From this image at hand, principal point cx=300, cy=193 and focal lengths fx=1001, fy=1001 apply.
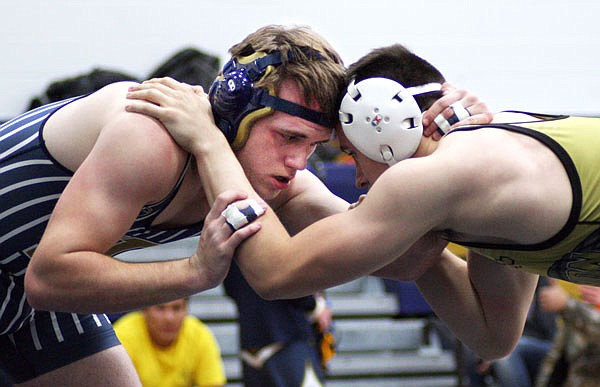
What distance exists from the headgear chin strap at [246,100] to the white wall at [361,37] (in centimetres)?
374

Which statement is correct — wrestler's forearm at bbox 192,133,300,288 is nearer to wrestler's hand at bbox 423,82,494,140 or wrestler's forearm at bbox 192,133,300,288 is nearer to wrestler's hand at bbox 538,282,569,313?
wrestler's hand at bbox 423,82,494,140

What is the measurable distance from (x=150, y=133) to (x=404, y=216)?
66 centimetres

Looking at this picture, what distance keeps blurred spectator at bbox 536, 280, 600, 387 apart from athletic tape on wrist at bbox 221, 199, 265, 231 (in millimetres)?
3353

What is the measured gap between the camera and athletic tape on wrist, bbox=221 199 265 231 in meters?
2.37

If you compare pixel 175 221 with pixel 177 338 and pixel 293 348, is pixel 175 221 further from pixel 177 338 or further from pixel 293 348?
pixel 177 338

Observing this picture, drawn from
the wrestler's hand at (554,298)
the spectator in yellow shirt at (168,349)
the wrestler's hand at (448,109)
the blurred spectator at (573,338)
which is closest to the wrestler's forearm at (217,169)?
the wrestler's hand at (448,109)

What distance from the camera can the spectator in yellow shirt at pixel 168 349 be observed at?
5086mm

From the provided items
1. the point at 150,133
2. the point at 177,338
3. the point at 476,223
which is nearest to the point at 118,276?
the point at 150,133

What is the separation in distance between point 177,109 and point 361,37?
13.7ft

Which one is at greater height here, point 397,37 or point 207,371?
→ point 397,37

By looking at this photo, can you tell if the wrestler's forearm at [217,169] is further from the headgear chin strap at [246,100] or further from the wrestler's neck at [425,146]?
the wrestler's neck at [425,146]

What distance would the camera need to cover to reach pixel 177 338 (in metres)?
5.22

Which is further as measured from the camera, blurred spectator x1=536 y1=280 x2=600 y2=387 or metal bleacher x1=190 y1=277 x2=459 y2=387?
metal bleacher x1=190 y1=277 x2=459 y2=387

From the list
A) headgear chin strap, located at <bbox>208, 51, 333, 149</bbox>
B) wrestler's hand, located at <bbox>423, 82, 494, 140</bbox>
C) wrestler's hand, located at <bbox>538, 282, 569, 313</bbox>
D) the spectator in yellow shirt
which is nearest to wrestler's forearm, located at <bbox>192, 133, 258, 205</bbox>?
headgear chin strap, located at <bbox>208, 51, 333, 149</bbox>
